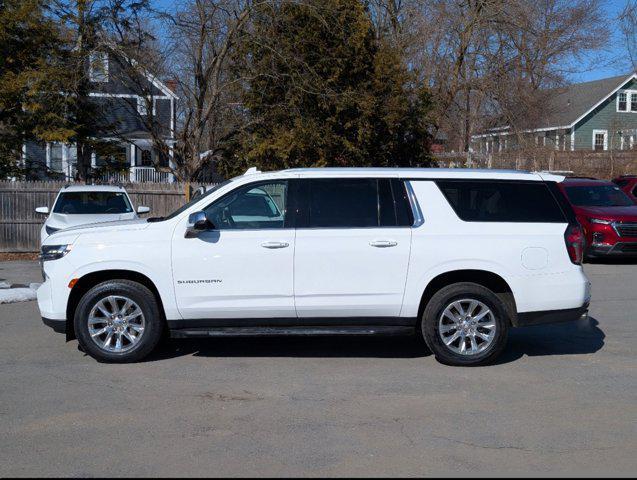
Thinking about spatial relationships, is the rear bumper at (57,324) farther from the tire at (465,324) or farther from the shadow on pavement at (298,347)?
the tire at (465,324)

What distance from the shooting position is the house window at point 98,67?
60.4ft

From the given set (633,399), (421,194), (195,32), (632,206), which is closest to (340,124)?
(195,32)

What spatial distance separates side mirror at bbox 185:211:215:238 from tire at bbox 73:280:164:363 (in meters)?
0.74

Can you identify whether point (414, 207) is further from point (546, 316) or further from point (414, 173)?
point (546, 316)

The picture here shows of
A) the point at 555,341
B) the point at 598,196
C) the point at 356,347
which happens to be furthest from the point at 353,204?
the point at 598,196

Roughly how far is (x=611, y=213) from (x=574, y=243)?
922 cm

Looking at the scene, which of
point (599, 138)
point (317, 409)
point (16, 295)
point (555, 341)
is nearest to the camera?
point (317, 409)

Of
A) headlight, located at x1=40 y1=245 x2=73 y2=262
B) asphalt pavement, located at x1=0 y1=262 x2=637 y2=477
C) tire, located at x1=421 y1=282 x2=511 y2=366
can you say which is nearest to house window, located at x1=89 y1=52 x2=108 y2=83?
asphalt pavement, located at x1=0 y1=262 x2=637 y2=477

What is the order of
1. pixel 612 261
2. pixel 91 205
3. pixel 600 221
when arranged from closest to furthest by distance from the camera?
pixel 91 205 < pixel 600 221 < pixel 612 261

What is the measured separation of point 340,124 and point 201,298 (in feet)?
47.4

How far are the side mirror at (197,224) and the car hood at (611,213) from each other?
1113 centimetres

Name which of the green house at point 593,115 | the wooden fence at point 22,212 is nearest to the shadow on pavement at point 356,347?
the wooden fence at point 22,212

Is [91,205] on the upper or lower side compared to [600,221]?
upper

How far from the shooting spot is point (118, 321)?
754cm
